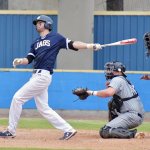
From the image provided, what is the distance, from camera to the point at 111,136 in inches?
468

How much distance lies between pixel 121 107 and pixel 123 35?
33.6ft

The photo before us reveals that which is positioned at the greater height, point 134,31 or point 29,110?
point 134,31

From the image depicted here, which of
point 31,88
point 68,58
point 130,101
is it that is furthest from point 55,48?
point 68,58

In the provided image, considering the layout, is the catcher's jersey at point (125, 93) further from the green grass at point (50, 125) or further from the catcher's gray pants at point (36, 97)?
the green grass at point (50, 125)

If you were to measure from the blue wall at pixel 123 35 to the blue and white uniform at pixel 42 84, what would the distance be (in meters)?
10.4

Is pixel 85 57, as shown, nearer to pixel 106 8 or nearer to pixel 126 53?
pixel 126 53

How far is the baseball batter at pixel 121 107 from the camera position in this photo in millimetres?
11852

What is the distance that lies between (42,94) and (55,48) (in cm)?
77

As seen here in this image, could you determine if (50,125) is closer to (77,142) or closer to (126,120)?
(126,120)

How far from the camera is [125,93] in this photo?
473 inches

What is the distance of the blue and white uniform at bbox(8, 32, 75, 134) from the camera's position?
11586 millimetres

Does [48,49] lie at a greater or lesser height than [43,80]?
greater

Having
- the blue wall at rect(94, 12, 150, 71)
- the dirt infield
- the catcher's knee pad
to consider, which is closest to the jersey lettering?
the dirt infield

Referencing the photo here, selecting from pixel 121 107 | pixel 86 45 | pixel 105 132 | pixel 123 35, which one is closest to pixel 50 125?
pixel 121 107
